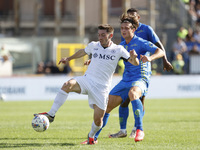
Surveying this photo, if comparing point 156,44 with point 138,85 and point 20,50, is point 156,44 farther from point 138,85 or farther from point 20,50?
point 20,50

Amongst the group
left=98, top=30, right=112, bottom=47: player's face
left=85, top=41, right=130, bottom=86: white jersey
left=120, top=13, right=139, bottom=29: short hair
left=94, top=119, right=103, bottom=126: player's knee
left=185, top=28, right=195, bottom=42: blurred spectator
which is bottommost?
left=185, top=28, right=195, bottom=42: blurred spectator

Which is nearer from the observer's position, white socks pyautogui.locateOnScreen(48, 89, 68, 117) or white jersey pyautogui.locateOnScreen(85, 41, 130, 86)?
white socks pyautogui.locateOnScreen(48, 89, 68, 117)

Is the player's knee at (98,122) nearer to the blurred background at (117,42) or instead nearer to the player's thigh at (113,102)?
the player's thigh at (113,102)

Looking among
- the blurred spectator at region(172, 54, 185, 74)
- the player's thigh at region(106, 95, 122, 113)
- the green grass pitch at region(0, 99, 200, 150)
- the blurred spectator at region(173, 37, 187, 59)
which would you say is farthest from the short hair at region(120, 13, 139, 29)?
A: the blurred spectator at region(173, 37, 187, 59)

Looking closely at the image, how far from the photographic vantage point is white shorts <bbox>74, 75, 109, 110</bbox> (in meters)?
7.88

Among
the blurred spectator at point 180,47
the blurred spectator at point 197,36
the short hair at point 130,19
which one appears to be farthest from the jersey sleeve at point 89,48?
the blurred spectator at point 197,36

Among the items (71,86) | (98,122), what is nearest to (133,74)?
(98,122)

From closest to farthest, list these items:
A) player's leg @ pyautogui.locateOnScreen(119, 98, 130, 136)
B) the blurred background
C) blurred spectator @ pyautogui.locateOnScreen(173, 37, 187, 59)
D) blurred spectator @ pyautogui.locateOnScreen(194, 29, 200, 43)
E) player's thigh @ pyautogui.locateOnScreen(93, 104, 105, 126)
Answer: player's thigh @ pyautogui.locateOnScreen(93, 104, 105, 126) < player's leg @ pyautogui.locateOnScreen(119, 98, 130, 136) < the blurred background < blurred spectator @ pyautogui.locateOnScreen(173, 37, 187, 59) < blurred spectator @ pyautogui.locateOnScreen(194, 29, 200, 43)

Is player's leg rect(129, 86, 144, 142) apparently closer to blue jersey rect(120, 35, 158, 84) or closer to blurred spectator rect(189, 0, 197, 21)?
blue jersey rect(120, 35, 158, 84)

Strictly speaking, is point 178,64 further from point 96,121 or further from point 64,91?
point 64,91

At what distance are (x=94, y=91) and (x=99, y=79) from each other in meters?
0.22

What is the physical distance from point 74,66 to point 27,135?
1689cm

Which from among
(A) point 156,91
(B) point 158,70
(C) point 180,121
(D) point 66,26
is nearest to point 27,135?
(C) point 180,121

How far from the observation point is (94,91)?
789 centimetres
